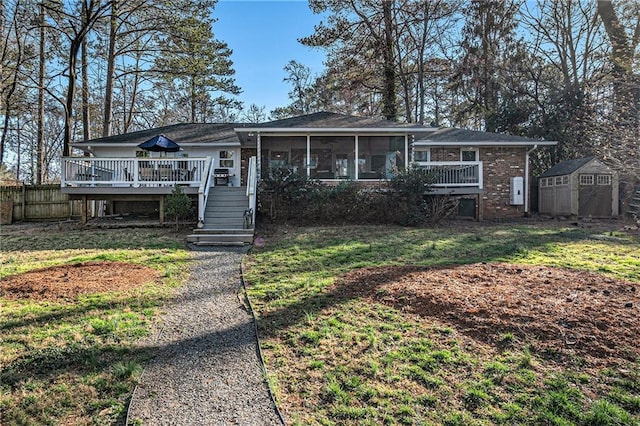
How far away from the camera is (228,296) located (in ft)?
18.1

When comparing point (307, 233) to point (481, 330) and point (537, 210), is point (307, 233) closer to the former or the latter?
point (481, 330)

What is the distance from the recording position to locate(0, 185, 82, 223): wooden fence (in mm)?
15555

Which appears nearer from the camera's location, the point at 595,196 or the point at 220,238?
the point at 220,238

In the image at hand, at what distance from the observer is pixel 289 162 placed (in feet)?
46.1

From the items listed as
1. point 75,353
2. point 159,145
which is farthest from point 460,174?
point 75,353

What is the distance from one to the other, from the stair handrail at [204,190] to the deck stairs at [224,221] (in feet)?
→ 0.54

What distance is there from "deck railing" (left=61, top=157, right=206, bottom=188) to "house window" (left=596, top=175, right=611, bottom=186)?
15.8 m

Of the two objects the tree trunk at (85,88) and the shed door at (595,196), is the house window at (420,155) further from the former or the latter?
the tree trunk at (85,88)

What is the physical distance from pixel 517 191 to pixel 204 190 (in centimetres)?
1276

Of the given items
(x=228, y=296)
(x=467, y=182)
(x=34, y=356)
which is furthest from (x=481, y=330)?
(x=467, y=182)

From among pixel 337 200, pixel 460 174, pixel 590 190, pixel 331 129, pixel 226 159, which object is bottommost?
pixel 337 200

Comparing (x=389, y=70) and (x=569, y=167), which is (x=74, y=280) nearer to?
(x=569, y=167)

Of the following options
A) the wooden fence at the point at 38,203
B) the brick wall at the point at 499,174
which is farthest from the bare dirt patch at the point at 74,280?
the brick wall at the point at 499,174

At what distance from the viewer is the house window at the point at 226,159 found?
622 inches
